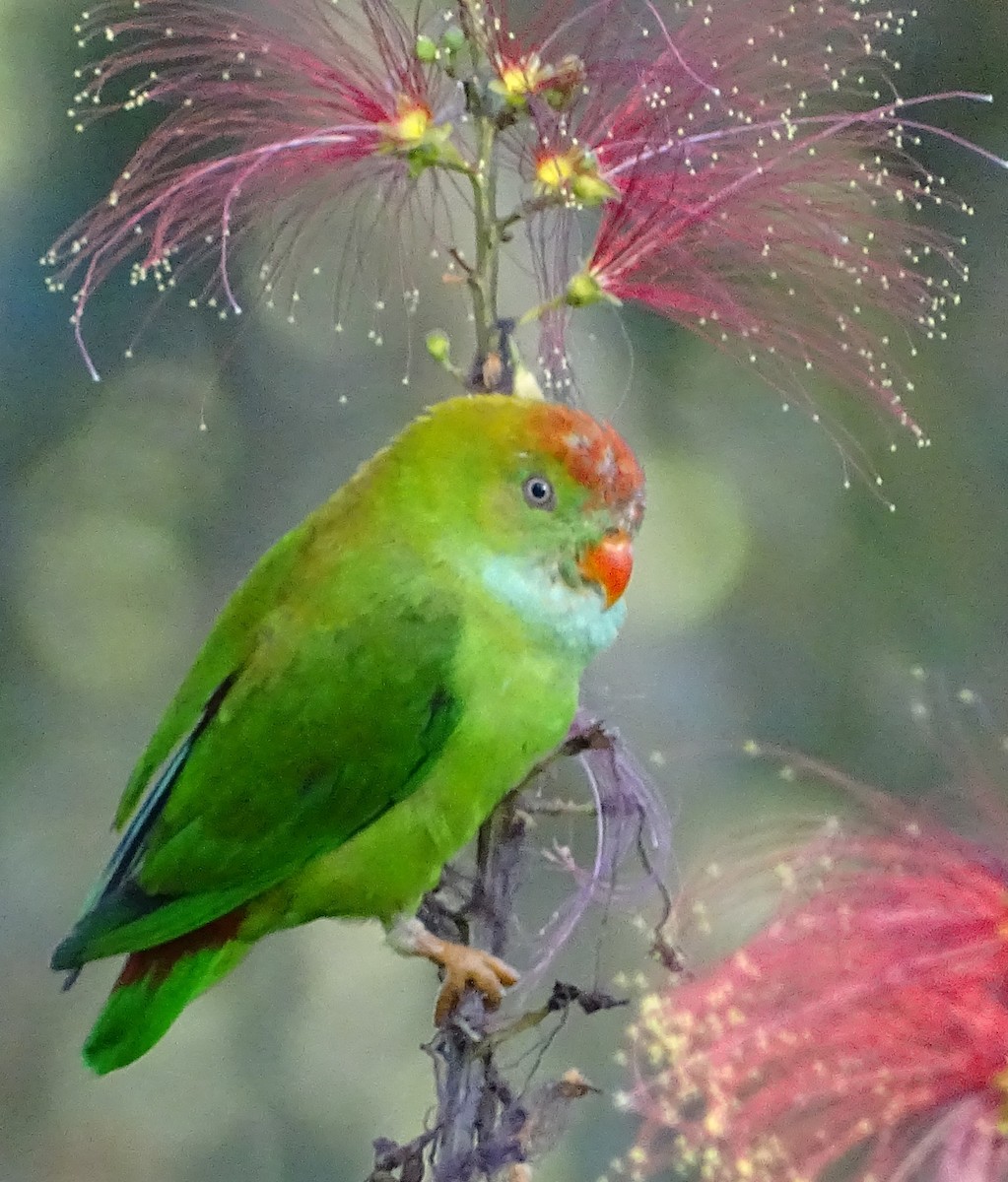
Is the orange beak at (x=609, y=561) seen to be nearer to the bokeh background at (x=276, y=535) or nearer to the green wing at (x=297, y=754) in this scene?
the green wing at (x=297, y=754)

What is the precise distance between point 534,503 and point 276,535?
1.28 ft

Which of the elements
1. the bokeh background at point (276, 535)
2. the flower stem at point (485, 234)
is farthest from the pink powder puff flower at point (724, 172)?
the bokeh background at point (276, 535)

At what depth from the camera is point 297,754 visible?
458 millimetres

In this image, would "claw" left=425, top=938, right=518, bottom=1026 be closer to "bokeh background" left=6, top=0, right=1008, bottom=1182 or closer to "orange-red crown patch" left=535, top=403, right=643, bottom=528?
"orange-red crown patch" left=535, top=403, right=643, bottom=528

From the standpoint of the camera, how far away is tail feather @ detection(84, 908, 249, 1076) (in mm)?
471

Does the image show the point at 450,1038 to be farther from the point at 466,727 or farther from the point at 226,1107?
the point at 226,1107

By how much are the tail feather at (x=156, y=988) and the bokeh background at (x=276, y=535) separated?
0.34 meters

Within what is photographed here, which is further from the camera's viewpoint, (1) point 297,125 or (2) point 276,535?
(2) point 276,535

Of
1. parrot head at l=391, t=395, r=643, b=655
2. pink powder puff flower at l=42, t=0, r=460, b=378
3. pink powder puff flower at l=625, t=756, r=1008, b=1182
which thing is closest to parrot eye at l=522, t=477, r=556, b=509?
parrot head at l=391, t=395, r=643, b=655

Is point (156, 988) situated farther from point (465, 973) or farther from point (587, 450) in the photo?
point (587, 450)

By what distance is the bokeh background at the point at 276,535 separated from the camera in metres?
0.78

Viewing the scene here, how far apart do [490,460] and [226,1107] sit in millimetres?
552

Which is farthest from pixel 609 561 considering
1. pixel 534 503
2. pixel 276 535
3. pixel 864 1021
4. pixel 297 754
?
pixel 276 535

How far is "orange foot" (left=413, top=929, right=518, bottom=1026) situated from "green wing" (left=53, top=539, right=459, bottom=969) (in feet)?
0.20
